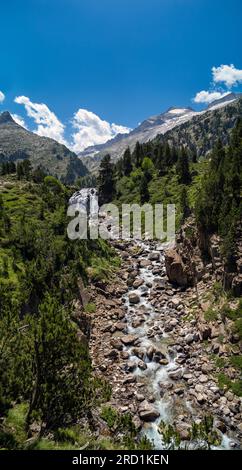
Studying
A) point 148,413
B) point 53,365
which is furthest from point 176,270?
point 53,365

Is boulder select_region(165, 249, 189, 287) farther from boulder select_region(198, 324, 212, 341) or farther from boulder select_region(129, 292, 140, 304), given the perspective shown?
boulder select_region(198, 324, 212, 341)

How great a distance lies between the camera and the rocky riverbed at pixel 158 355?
815 inches

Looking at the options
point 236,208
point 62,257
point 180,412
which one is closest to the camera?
point 180,412

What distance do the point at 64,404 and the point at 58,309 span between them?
427cm

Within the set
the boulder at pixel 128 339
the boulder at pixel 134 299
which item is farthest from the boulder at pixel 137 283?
the boulder at pixel 128 339

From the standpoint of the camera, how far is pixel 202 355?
85.1 feet

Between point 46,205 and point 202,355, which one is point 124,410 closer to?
point 202,355

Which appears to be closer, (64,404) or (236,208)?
(64,404)

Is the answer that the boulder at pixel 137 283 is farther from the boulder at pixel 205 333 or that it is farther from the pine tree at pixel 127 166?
the pine tree at pixel 127 166

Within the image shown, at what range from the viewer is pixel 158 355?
1062 inches

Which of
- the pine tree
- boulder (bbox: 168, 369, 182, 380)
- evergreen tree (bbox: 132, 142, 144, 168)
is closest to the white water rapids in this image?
boulder (bbox: 168, 369, 182, 380)
